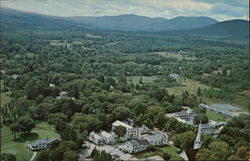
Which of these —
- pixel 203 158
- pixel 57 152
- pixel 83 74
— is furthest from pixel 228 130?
pixel 83 74

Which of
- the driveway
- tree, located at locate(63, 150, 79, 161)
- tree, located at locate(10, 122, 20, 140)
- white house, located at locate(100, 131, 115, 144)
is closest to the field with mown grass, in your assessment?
the driveway

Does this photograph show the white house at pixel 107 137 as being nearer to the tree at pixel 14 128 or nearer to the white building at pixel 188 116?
the tree at pixel 14 128

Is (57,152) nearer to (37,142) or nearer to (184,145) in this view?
(37,142)

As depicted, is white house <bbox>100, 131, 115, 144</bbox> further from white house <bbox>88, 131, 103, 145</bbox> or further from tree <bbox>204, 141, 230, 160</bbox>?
tree <bbox>204, 141, 230, 160</bbox>

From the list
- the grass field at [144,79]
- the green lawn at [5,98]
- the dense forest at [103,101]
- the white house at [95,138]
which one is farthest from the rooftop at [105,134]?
the grass field at [144,79]

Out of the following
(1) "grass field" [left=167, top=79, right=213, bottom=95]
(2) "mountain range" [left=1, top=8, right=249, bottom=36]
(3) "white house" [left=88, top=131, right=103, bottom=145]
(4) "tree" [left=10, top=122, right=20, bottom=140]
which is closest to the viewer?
(3) "white house" [left=88, top=131, right=103, bottom=145]

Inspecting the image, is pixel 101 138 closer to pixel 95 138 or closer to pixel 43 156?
pixel 95 138
